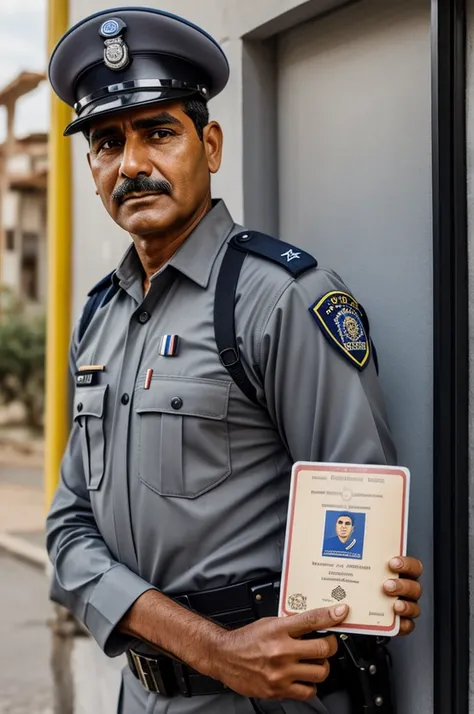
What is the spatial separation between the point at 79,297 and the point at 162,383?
2.02 metres

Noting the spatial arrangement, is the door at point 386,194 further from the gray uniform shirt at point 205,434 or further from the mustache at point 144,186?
the mustache at point 144,186

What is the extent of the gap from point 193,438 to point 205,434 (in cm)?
2

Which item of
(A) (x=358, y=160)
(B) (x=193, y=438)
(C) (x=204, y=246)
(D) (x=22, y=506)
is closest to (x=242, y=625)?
(B) (x=193, y=438)

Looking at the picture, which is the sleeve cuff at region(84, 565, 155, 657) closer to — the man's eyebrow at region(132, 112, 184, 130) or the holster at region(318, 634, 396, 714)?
the holster at region(318, 634, 396, 714)

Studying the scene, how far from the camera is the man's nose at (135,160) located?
1.69m

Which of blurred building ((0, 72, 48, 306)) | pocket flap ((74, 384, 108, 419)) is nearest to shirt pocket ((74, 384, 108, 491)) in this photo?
pocket flap ((74, 384, 108, 419))

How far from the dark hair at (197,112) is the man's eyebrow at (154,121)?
0.05 m

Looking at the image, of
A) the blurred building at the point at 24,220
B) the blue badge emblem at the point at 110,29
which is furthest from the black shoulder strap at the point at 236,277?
the blurred building at the point at 24,220

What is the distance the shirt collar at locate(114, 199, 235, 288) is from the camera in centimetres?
174

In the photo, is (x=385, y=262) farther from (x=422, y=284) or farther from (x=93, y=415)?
(x=93, y=415)

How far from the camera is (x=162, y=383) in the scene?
1664 mm

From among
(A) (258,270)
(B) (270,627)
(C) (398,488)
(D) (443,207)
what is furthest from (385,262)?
(B) (270,627)

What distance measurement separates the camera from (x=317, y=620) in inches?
52.7

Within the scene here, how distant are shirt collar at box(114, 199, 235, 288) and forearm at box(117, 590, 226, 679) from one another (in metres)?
0.63
